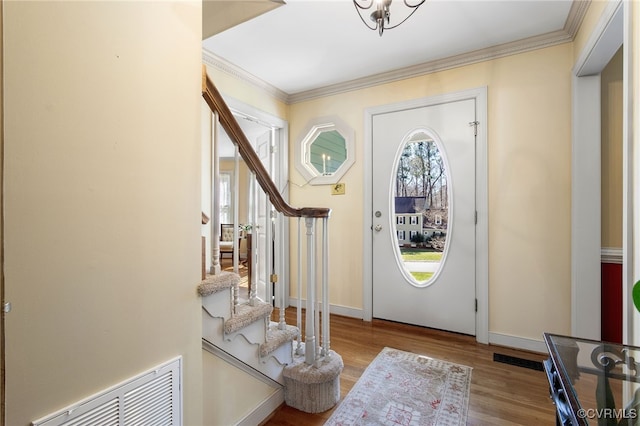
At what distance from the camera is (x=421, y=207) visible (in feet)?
9.32

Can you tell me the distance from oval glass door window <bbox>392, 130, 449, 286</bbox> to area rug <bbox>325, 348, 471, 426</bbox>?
841 millimetres

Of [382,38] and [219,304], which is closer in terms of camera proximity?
[219,304]

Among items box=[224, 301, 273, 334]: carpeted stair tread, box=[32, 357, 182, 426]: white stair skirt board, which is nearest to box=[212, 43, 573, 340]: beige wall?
box=[224, 301, 273, 334]: carpeted stair tread

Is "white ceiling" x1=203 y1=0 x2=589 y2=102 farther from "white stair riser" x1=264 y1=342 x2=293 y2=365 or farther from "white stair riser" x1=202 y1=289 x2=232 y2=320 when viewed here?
"white stair riser" x1=264 y1=342 x2=293 y2=365

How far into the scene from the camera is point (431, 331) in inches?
108

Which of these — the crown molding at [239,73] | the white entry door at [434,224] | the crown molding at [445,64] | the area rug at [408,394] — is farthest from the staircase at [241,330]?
the crown molding at [445,64]

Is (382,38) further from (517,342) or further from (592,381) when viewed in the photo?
(517,342)

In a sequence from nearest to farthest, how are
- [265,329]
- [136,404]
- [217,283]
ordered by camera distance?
[136,404] → [217,283] → [265,329]

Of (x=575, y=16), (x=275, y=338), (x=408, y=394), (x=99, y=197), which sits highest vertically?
(x=575, y=16)

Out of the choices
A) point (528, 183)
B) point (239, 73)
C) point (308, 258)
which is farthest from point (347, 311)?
point (239, 73)

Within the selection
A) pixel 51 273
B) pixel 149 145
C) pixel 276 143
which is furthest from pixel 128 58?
pixel 276 143

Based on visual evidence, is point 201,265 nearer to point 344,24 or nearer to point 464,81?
point 344,24

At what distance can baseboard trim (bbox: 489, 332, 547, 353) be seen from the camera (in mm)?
2331

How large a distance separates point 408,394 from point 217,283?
143 centimetres
